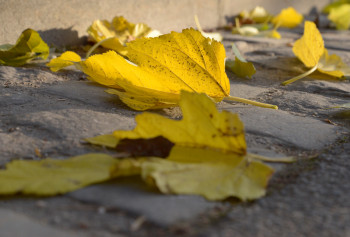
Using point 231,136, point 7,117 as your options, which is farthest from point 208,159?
point 7,117

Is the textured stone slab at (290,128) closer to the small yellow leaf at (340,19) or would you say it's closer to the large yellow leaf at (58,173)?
the large yellow leaf at (58,173)

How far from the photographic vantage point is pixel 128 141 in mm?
892

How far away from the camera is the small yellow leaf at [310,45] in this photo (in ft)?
5.24

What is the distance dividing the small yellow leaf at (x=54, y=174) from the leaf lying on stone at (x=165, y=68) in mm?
358

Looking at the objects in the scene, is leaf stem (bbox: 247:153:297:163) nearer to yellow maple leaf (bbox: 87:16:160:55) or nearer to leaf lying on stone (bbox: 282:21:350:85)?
leaf lying on stone (bbox: 282:21:350:85)

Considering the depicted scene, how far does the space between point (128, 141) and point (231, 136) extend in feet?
0.70

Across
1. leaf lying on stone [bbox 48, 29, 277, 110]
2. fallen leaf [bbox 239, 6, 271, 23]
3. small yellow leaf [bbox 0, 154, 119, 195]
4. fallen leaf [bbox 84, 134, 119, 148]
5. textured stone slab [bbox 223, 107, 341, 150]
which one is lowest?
small yellow leaf [bbox 0, 154, 119, 195]

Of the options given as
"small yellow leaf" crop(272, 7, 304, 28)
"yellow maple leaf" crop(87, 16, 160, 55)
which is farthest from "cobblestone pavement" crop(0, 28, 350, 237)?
"small yellow leaf" crop(272, 7, 304, 28)

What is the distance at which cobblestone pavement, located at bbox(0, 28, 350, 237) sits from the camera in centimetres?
66

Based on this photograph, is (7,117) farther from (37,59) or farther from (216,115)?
(37,59)

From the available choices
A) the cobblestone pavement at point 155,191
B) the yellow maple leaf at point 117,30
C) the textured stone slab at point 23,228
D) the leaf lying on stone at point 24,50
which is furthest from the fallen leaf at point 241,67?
the textured stone slab at point 23,228

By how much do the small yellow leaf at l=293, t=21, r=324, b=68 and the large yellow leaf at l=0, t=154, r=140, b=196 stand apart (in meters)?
1.07

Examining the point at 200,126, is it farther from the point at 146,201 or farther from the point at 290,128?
the point at 290,128

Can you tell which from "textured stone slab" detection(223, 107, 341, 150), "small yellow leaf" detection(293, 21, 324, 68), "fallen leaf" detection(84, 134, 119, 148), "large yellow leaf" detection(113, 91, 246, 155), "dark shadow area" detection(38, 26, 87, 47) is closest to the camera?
"large yellow leaf" detection(113, 91, 246, 155)
